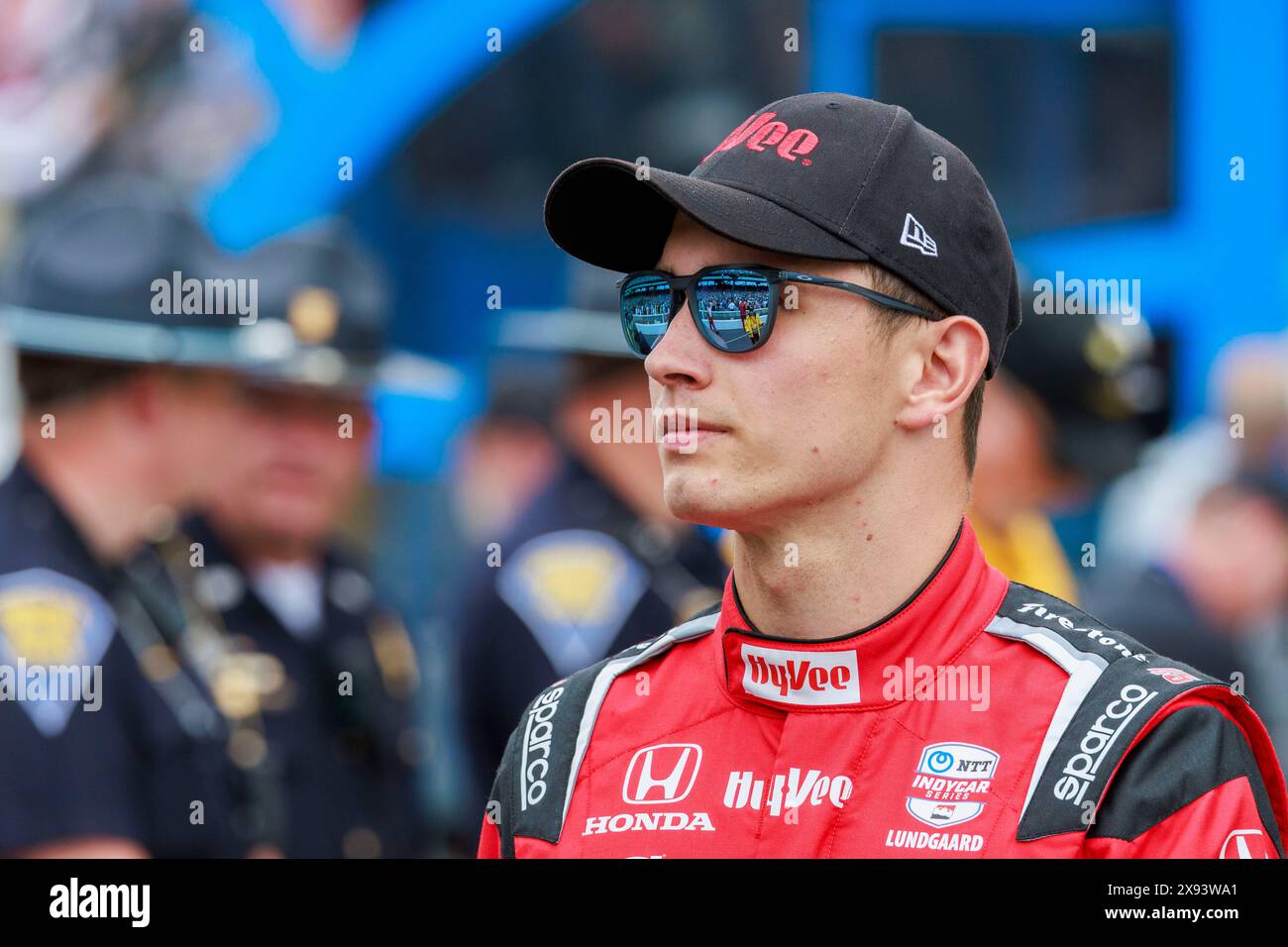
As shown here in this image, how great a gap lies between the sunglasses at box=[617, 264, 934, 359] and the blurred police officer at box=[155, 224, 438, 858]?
2.93 m

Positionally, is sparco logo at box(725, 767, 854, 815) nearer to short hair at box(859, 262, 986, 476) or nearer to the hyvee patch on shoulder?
short hair at box(859, 262, 986, 476)

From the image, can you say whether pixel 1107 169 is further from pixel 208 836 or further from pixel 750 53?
pixel 208 836

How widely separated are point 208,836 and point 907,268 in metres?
2.48

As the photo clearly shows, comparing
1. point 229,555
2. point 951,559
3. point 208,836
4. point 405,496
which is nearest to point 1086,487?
point 405,496

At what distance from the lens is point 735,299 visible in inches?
76.8

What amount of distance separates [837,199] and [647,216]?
0.91 ft

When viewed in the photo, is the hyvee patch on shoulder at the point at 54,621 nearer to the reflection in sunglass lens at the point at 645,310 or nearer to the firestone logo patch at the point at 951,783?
the reflection in sunglass lens at the point at 645,310

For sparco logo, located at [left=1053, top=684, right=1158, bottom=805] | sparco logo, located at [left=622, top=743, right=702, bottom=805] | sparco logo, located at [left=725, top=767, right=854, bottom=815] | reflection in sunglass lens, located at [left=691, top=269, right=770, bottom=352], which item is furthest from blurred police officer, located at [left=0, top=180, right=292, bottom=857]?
sparco logo, located at [left=1053, top=684, right=1158, bottom=805]

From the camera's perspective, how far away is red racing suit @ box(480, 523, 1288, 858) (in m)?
1.71

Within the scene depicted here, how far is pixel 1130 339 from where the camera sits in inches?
217

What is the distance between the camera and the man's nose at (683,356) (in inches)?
78.1

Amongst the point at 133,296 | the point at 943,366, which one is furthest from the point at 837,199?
the point at 133,296

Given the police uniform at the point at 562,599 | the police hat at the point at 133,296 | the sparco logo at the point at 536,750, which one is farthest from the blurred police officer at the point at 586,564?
the sparco logo at the point at 536,750

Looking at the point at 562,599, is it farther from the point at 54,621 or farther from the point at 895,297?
the point at 895,297
